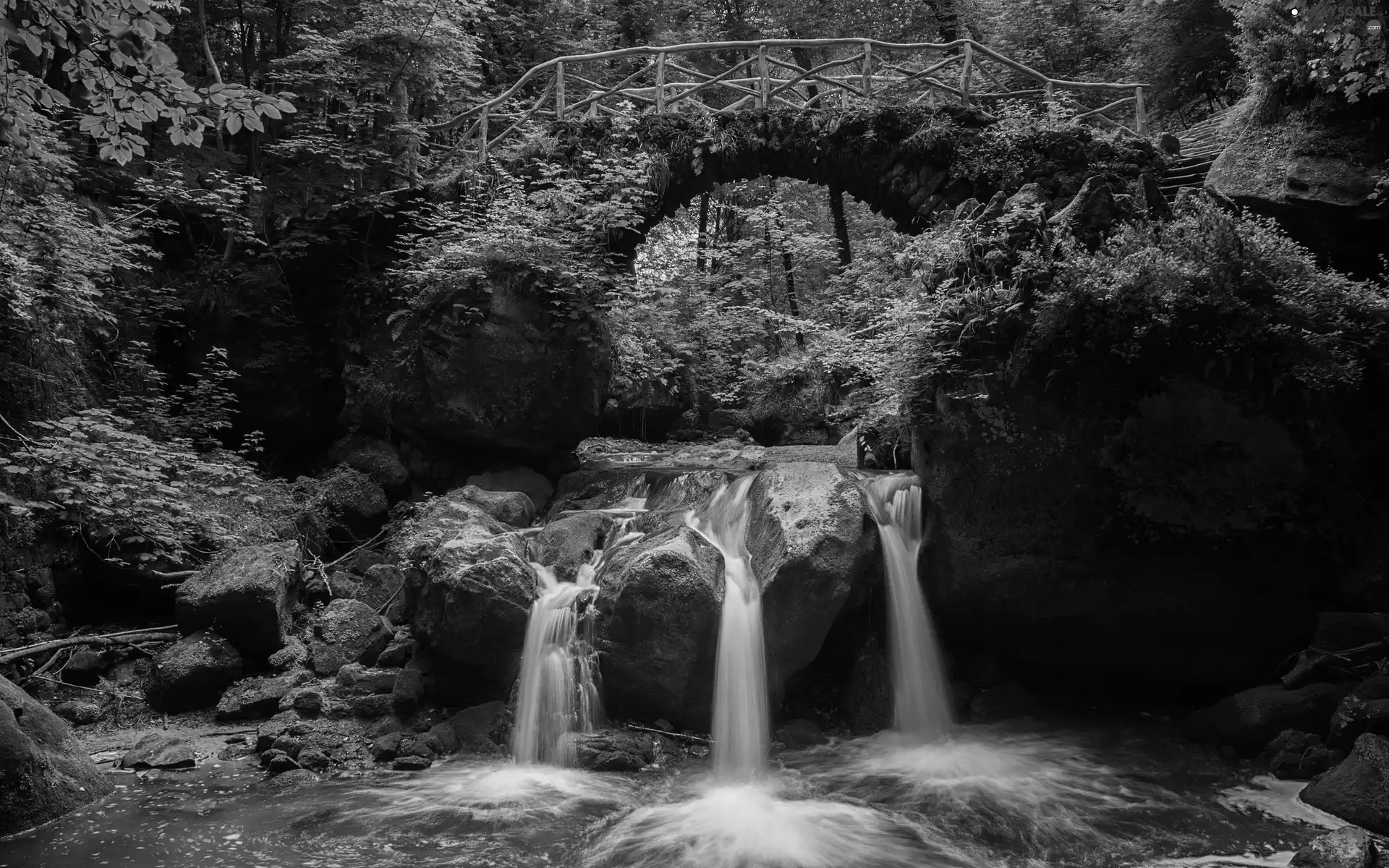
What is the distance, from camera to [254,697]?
7883 mm

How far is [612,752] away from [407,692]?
218cm

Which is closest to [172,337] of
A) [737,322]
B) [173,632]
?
[173,632]

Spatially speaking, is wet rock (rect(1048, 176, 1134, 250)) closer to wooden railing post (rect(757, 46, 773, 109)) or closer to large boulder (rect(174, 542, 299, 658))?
wooden railing post (rect(757, 46, 773, 109))

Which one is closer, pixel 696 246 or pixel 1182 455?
pixel 1182 455

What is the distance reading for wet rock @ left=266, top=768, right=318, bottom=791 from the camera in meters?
6.43

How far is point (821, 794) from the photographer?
637 centimetres

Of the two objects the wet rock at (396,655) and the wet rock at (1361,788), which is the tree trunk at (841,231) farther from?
the wet rock at (1361,788)

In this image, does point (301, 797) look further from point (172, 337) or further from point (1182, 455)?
point (172, 337)

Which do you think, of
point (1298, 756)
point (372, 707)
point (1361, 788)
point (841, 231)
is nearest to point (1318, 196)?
point (1298, 756)

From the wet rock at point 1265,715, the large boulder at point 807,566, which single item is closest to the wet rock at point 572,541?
the large boulder at point 807,566

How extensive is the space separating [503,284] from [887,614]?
21.8 feet

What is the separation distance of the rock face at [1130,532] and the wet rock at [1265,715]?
146mm

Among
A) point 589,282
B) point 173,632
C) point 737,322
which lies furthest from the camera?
point 737,322

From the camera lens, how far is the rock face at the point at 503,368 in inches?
441
